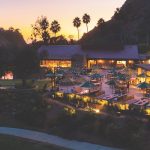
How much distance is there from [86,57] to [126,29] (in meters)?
43.1

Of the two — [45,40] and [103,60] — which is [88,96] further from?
[45,40]

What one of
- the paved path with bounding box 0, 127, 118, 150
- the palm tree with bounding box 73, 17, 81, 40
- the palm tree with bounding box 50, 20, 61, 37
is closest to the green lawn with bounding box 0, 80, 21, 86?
the paved path with bounding box 0, 127, 118, 150

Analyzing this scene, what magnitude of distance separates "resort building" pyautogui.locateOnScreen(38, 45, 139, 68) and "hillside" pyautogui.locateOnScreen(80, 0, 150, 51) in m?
13.9

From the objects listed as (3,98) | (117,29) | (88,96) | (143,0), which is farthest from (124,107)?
(143,0)

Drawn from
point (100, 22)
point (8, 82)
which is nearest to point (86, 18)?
point (100, 22)

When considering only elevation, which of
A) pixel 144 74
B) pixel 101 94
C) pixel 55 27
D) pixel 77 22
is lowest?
pixel 101 94

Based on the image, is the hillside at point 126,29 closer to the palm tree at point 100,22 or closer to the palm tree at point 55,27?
the palm tree at point 100,22

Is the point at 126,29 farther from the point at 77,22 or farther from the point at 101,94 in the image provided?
the point at 101,94

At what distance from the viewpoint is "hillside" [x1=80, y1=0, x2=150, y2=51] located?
11362 cm

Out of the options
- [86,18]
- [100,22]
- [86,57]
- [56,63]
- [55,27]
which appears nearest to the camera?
[86,57]

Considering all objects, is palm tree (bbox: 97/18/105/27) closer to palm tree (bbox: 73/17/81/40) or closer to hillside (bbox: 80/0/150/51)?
hillside (bbox: 80/0/150/51)

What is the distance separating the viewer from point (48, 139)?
25.8m

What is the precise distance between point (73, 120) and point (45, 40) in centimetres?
8641

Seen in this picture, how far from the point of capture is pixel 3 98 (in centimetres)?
3775
